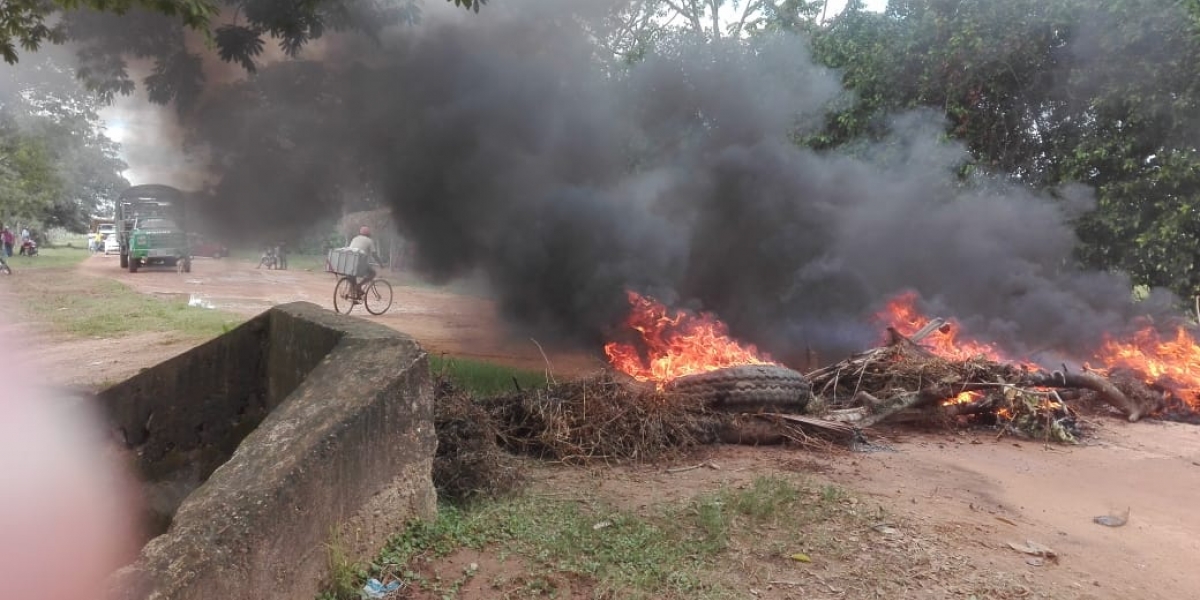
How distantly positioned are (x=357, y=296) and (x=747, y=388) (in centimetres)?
961

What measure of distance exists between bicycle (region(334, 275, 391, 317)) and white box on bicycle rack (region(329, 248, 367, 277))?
0.42ft

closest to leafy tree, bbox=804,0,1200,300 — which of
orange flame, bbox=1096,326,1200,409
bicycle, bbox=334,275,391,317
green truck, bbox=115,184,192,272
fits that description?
orange flame, bbox=1096,326,1200,409

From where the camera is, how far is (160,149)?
7914mm

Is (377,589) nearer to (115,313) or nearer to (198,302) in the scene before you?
(115,313)

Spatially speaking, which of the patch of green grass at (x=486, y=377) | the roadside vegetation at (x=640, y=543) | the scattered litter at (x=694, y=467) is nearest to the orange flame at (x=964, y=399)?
the roadside vegetation at (x=640, y=543)

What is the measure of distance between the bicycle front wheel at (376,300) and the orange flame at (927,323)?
8.65 metres

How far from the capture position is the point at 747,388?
5066 millimetres

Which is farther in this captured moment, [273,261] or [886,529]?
[273,261]

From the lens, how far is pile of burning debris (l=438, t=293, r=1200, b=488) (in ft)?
14.8

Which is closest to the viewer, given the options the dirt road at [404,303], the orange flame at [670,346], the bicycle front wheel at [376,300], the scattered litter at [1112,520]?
the scattered litter at [1112,520]

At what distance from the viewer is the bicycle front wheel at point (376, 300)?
13.4 m

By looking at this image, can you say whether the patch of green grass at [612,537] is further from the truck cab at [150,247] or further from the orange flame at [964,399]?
the truck cab at [150,247]

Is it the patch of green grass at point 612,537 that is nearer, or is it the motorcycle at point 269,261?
the patch of green grass at point 612,537

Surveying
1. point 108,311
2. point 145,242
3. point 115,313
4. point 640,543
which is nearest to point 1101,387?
point 640,543
